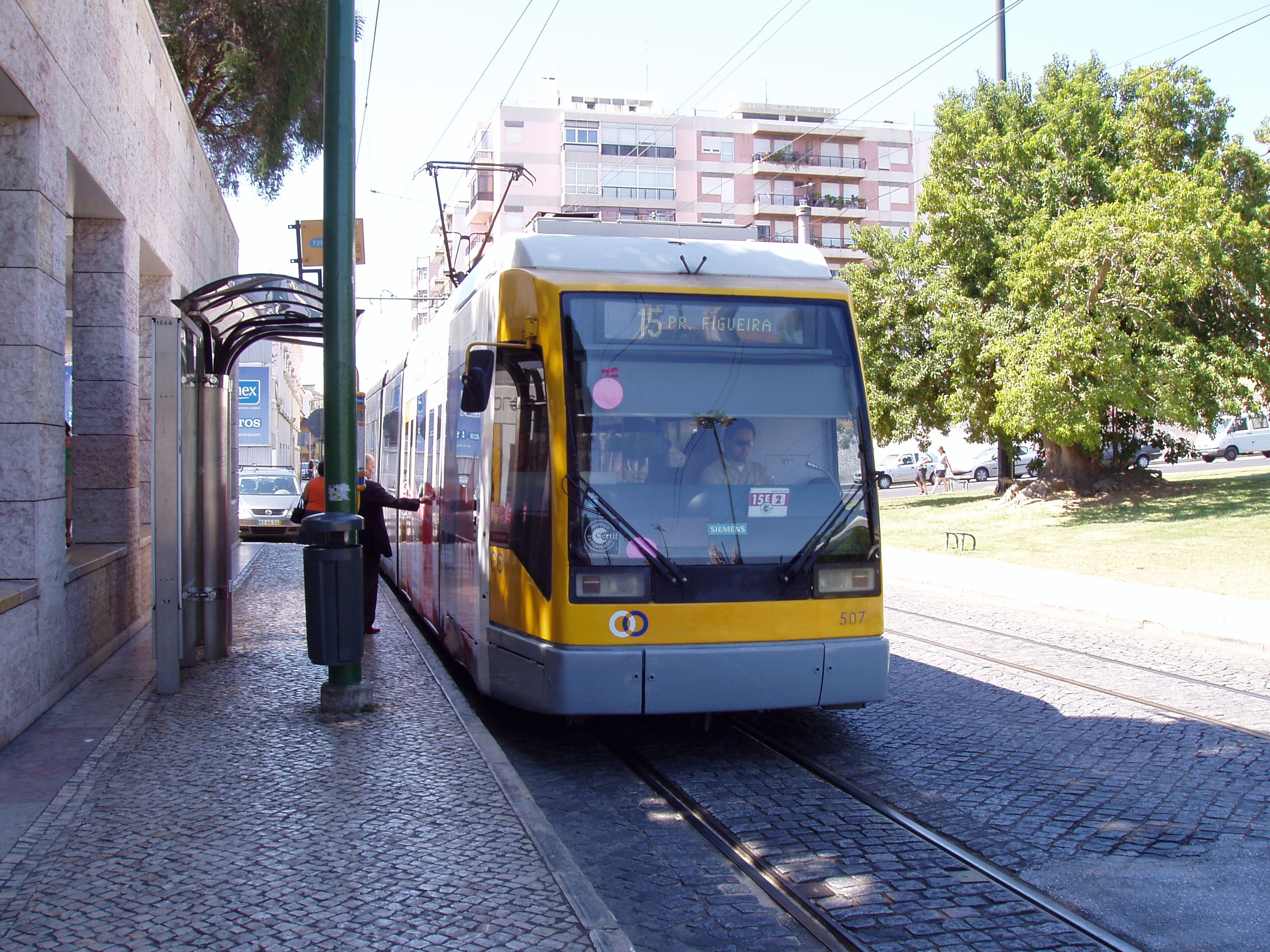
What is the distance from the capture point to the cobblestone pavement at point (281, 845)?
385 centimetres

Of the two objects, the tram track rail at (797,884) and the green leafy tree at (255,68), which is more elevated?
the green leafy tree at (255,68)

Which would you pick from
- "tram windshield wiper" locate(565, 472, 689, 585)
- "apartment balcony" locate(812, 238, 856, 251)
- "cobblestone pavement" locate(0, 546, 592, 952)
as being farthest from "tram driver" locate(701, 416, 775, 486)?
"apartment balcony" locate(812, 238, 856, 251)

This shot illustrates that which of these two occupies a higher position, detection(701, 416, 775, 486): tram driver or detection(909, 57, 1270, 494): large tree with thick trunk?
detection(909, 57, 1270, 494): large tree with thick trunk

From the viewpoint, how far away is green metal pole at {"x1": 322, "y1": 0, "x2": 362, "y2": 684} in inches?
289

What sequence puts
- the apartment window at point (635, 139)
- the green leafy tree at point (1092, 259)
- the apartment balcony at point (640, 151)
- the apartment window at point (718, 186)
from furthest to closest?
the apartment window at point (718, 186)
the apartment window at point (635, 139)
the apartment balcony at point (640, 151)
the green leafy tree at point (1092, 259)

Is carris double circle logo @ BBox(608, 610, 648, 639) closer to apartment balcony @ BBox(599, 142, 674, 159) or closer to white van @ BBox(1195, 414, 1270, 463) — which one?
white van @ BBox(1195, 414, 1270, 463)

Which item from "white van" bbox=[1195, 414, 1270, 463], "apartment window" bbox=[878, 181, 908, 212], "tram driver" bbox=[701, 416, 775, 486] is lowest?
"tram driver" bbox=[701, 416, 775, 486]

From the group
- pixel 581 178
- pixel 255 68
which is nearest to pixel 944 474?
pixel 255 68

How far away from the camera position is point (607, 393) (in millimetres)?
6340

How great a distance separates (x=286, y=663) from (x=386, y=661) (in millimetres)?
758

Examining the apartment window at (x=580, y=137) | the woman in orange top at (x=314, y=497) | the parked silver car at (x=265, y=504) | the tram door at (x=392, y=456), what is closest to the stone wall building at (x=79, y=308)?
the woman in orange top at (x=314, y=497)

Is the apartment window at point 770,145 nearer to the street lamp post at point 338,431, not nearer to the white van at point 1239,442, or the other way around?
the white van at point 1239,442

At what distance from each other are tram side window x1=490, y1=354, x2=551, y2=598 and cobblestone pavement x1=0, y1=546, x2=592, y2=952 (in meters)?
1.12

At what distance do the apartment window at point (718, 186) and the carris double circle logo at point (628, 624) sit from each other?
71.0 m
